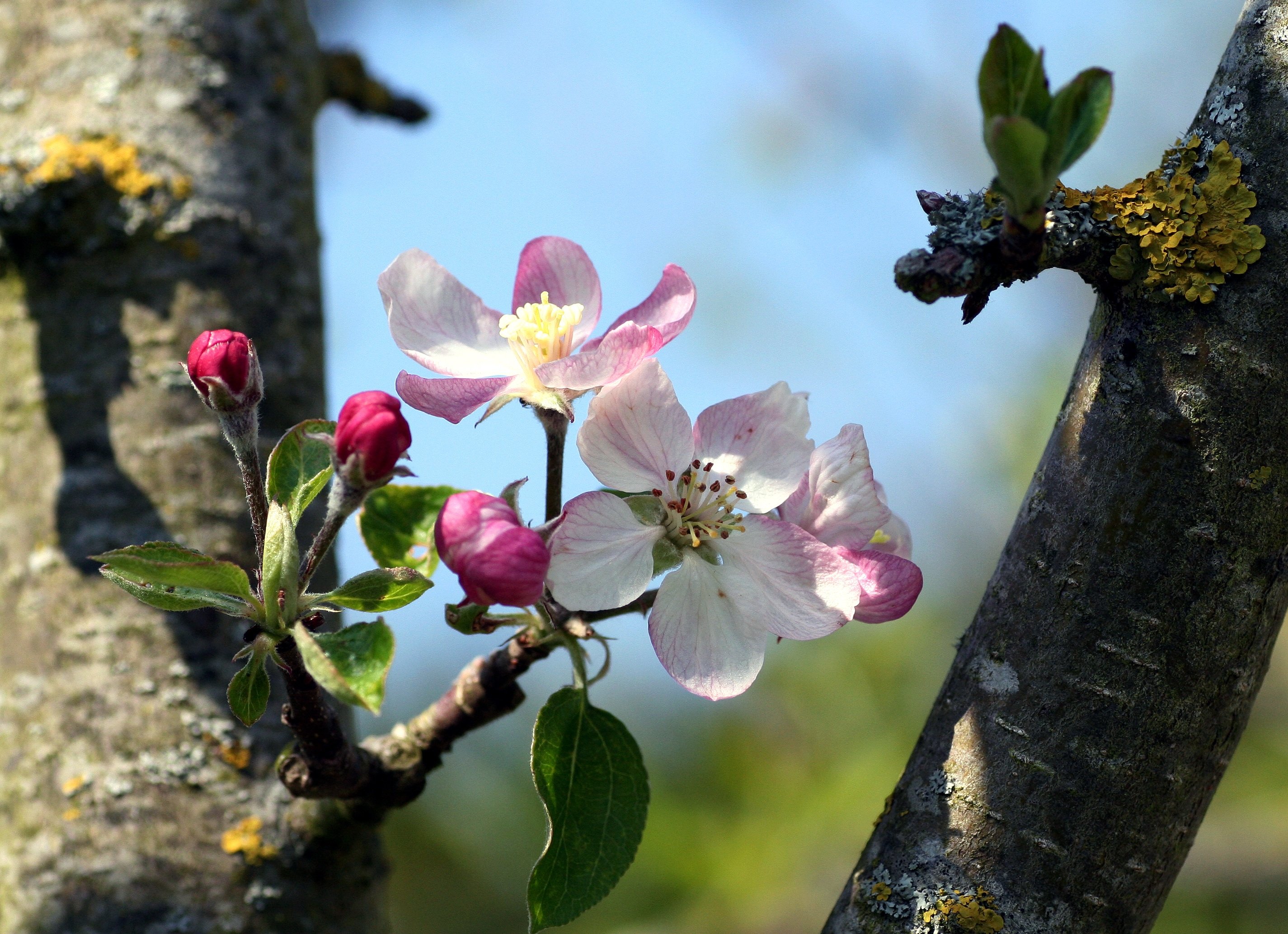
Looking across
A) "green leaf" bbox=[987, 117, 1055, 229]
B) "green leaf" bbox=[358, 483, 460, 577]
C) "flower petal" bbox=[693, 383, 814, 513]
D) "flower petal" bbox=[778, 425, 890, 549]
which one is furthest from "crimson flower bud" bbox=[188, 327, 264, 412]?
"green leaf" bbox=[987, 117, 1055, 229]

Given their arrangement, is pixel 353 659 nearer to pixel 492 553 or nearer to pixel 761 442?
pixel 492 553

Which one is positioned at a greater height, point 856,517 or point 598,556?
point 856,517

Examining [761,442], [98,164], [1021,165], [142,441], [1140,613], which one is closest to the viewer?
[1021,165]

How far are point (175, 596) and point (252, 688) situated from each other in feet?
0.47

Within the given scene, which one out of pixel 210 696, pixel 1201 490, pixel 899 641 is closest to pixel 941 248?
pixel 1201 490

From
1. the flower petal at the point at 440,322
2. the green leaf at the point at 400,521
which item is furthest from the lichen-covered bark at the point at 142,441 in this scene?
the flower petal at the point at 440,322

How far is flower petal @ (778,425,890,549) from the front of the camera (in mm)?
1248

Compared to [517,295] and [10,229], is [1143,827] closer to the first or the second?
[517,295]

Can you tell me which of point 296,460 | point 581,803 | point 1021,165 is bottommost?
point 581,803

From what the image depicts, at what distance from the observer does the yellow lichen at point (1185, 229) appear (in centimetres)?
112

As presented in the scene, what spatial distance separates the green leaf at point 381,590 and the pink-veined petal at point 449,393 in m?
0.22

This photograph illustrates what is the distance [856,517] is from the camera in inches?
49.5

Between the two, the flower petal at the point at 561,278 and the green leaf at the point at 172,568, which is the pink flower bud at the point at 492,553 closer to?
the green leaf at the point at 172,568

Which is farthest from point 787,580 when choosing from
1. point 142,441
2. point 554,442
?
point 142,441
